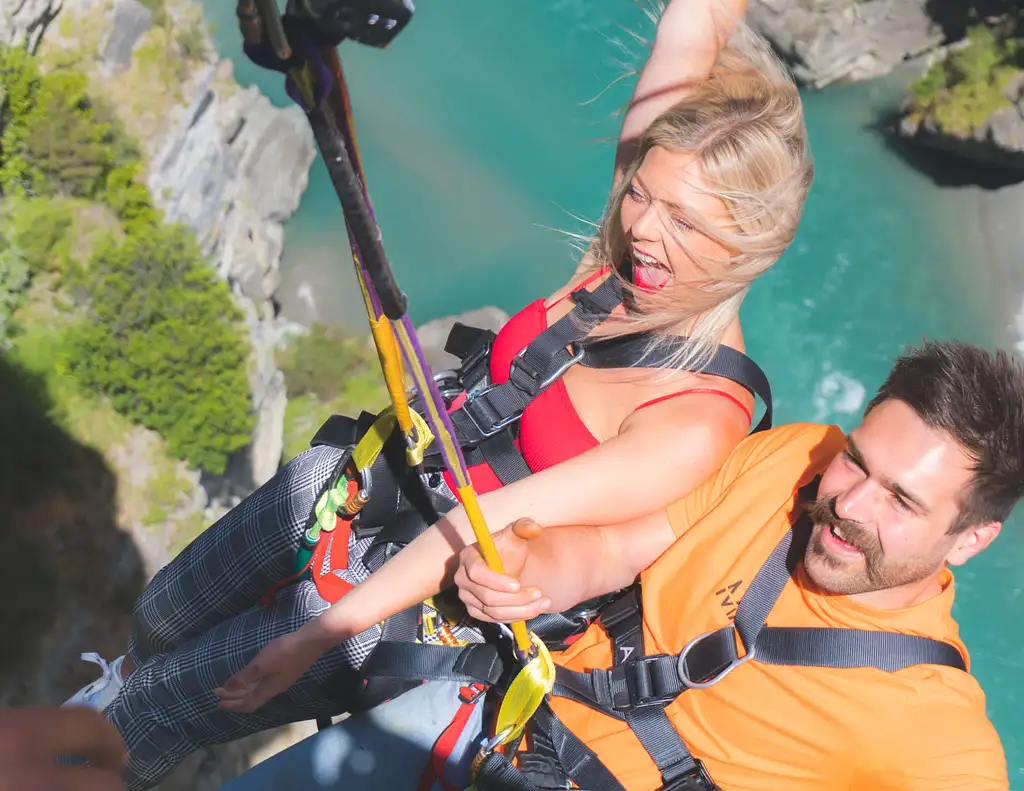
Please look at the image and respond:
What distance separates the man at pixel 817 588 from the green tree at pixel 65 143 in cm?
602

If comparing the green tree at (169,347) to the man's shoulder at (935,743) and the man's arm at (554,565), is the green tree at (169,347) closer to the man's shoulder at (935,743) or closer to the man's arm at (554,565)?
the man's arm at (554,565)

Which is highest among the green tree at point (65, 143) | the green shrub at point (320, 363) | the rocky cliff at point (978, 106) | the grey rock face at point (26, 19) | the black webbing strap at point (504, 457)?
the grey rock face at point (26, 19)

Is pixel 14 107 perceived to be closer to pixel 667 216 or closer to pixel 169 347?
pixel 169 347

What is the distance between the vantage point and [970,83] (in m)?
8.09

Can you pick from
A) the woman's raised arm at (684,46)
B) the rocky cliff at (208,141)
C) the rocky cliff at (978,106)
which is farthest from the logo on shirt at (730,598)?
the rocky cliff at (978,106)

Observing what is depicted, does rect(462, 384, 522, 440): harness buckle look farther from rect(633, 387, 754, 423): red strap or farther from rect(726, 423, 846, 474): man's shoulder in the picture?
rect(726, 423, 846, 474): man's shoulder

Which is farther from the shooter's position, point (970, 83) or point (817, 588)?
point (970, 83)

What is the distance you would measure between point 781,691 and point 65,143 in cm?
641

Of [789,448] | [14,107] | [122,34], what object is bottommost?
[789,448]

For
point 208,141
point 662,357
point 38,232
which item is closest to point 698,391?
point 662,357

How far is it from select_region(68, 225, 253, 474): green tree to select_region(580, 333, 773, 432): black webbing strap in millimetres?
4690

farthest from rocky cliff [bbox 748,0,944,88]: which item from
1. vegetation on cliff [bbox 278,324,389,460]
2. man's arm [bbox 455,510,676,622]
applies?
man's arm [bbox 455,510,676,622]

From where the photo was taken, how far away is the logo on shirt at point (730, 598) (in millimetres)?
1333

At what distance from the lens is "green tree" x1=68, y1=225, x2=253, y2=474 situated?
537 centimetres
